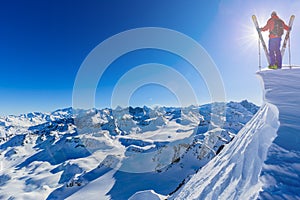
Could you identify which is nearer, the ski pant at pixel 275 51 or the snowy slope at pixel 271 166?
the snowy slope at pixel 271 166

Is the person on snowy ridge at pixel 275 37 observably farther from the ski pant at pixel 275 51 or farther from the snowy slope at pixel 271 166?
the snowy slope at pixel 271 166

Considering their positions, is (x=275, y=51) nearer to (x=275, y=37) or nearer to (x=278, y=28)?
(x=275, y=37)

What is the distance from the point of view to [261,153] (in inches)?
98.2

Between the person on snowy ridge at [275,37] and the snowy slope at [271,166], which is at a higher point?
the person on snowy ridge at [275,37]

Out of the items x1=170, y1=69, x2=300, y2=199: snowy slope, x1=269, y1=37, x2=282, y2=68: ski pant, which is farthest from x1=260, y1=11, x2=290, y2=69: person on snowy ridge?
x1=170, y1=69, x2=300, y2=199: snowy slope

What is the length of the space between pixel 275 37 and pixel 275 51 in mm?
617

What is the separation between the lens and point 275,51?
9.78 meters

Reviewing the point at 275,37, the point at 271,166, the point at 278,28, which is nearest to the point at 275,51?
the point at 275,37

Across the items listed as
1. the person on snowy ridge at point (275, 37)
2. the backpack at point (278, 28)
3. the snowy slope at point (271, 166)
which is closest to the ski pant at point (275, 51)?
the person on snowy ridge at point (275, 37)

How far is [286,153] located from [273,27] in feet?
30.5

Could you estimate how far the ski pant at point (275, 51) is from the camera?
382 inches

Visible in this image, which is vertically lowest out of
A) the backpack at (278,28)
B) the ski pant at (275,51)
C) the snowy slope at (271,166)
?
the snowy slope at (271,166)

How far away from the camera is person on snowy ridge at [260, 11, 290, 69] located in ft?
31.8

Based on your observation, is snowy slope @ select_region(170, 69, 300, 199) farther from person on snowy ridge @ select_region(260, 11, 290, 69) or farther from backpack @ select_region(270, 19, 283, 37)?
backpack @ select_region(270, 19, 283, 37)
